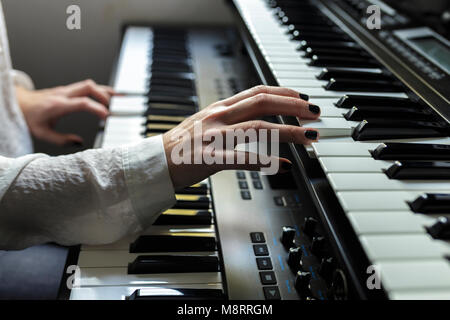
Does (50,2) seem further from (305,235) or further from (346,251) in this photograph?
(346,251)

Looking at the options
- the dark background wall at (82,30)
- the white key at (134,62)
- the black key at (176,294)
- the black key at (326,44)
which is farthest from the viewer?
the dark background wall at (82,30)

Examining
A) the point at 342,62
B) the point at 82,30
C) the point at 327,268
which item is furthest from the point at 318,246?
the point at 82,30

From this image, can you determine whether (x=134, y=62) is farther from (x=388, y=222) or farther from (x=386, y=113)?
(x=388, y=222)

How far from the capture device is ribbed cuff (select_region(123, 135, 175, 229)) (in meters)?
0.76

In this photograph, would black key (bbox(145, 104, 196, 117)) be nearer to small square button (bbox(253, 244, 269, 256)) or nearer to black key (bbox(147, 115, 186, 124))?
black key (bbox(147, 115, 186, 124))

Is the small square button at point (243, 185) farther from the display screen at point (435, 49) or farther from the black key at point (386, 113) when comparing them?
the display screen at point (435, 49)

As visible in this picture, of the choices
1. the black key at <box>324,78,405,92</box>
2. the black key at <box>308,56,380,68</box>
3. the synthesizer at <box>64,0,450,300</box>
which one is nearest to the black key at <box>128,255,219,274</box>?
the synthesizer at <box>64,0,450,300</box>

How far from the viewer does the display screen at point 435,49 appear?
39.9 inches

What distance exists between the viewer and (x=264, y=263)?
30.1 inches

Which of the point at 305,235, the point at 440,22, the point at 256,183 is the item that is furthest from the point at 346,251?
the point at 440,22

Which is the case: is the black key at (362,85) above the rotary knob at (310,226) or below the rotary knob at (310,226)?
above

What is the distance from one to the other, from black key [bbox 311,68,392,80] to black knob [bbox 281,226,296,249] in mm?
385

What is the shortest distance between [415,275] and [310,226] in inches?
12.8

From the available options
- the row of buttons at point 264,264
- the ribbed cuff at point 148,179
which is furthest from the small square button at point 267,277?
the ribbed cuff at point 148,179
